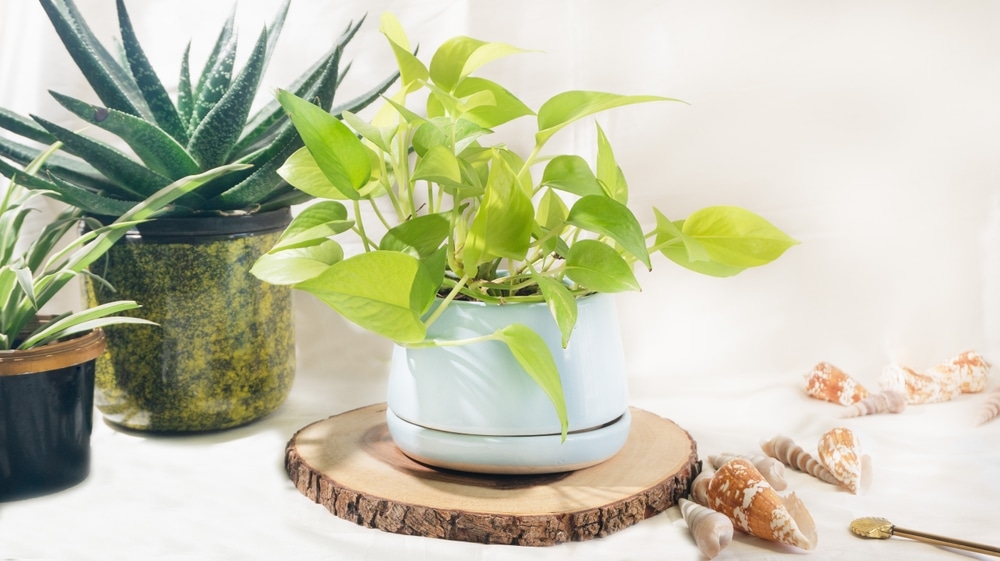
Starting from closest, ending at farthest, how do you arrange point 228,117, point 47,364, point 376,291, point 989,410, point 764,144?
point 376,291 < point 47,364 < point 228,117 < point 989,410 < point 764,144

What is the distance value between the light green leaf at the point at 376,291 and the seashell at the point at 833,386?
67cm

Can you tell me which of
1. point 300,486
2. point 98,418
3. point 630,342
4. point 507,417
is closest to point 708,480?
point 507,417

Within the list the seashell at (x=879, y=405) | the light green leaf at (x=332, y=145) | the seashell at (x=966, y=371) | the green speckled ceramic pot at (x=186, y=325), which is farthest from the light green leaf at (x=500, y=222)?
the seashell at (x=966, y=371)

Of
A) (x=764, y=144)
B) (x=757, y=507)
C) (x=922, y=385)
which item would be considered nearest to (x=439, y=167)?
(x=757, y=507)

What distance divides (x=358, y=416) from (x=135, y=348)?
0.26 meters

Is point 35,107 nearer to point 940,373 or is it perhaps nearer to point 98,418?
point 98,418

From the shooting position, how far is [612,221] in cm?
78

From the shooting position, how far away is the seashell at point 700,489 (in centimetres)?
85

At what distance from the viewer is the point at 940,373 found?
122 centimetres

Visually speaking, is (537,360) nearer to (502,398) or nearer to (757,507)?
(502,398)

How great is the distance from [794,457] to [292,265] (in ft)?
1.90

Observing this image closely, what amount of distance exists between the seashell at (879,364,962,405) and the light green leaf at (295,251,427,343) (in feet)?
2.46

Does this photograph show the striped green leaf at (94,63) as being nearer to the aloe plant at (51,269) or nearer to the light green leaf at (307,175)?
the aloe plant at (51,269)

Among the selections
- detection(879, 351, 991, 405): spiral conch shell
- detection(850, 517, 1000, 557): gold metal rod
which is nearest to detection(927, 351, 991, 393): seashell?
detection(879, 351, 991, 405): spiral conch shell
